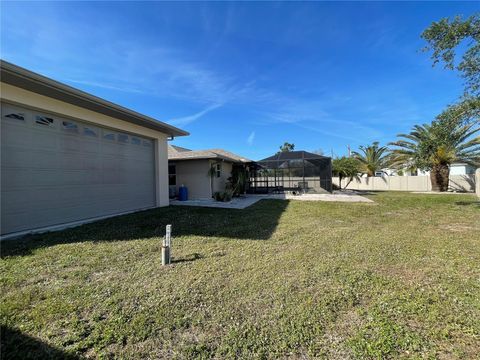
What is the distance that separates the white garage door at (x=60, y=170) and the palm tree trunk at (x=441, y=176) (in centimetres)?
2329

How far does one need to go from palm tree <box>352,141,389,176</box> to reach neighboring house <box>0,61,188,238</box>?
78.0 feet

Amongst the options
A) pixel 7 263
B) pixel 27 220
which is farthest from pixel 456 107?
pixel 27 220

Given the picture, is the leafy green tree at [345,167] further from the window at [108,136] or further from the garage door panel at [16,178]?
the garage door panel at [16,178]

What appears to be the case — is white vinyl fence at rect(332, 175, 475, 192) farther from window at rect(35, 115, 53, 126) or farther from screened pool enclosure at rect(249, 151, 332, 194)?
window at rect(35, 115, 53, 126)

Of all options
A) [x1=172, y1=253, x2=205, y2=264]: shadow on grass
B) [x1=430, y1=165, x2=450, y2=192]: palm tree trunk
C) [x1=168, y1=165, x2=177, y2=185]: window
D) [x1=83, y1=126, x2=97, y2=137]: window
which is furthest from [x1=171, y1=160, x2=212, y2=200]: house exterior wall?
[x1=430, y1=165, x2=450, y2=192]: palm tree trunk

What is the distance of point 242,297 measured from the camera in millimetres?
2826

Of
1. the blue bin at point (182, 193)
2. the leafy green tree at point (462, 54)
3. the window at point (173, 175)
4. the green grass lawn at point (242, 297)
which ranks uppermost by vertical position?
the leafy green tree at point (462, 54)

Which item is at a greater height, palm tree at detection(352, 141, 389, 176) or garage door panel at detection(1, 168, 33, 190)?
palm tree at detection(352, 141, 389, 176)

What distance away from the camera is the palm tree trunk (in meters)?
18.9

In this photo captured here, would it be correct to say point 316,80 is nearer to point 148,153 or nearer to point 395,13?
point 395,13

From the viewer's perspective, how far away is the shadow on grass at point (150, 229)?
16.2ft

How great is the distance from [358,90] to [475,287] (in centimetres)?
1500

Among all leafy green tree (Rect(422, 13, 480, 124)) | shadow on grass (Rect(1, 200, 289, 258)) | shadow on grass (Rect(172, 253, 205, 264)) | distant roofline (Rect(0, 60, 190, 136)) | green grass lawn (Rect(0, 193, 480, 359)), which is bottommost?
green grass lawn (Rect(0, 193, 480, 359))

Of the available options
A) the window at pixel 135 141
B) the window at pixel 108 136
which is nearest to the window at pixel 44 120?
the window at pixel 108 136
